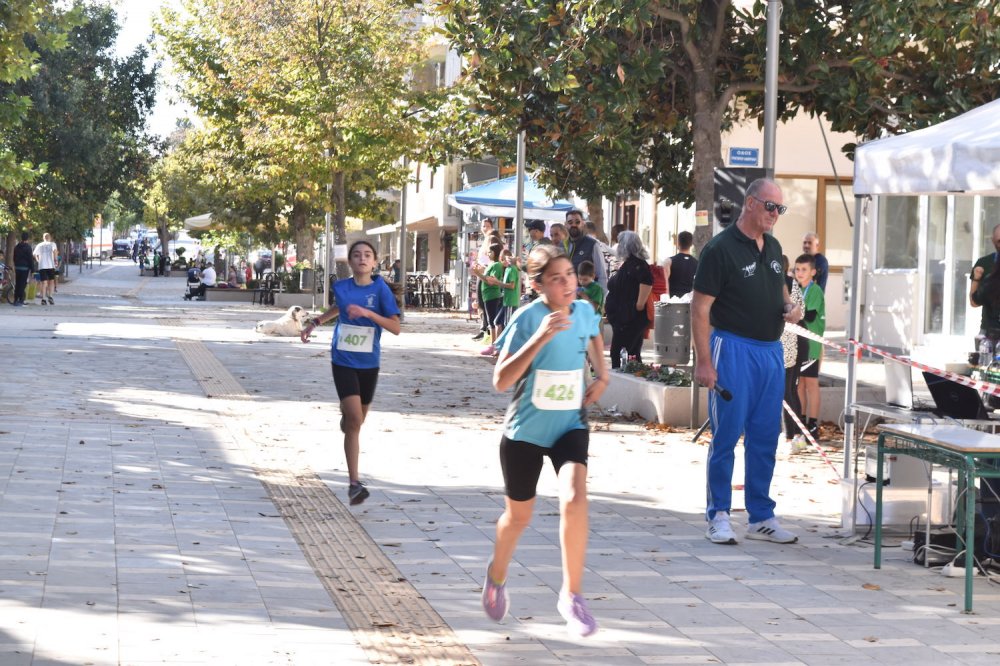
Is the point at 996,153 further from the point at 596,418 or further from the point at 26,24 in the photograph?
the point at 26,24

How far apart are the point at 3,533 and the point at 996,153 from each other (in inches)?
217

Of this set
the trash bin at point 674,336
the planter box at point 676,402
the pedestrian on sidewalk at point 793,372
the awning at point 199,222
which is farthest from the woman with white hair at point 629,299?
the awning at point 199,222

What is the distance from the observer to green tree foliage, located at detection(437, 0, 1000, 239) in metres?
14.2

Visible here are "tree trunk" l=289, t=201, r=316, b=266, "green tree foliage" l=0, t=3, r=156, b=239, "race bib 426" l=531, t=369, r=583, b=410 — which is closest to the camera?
"race bib 426" l=531, t=369, r=583, b=410

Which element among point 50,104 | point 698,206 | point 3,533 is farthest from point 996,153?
point 50,104

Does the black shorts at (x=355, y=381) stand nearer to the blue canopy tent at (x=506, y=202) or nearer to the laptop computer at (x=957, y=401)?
the laptop computer at (x=957, y=401)

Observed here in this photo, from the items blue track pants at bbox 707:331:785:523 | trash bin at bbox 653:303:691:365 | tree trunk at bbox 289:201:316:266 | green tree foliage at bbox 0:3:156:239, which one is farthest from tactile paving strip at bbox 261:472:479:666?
tree trunk at bbox 289:201:316:266

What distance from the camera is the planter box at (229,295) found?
4375cm

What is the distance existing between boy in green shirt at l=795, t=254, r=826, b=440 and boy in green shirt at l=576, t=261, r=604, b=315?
13.2 feet

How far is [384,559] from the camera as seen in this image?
7574 millimetres

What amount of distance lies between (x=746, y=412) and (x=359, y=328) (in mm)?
2459

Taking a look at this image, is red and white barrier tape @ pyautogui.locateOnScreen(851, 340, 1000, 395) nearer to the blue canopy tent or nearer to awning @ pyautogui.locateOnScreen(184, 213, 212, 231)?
the blue canopy tent

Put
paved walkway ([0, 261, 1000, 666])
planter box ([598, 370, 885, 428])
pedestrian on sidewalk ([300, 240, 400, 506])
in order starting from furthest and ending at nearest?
1. planter box ([598, 370, 885, 428])
2. pedestrian on sidewalk ([300, 240, 400, 506])
3. paved walkway ([0, 261, 1000, 666])

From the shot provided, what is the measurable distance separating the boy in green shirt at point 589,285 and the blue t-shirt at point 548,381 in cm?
1071
